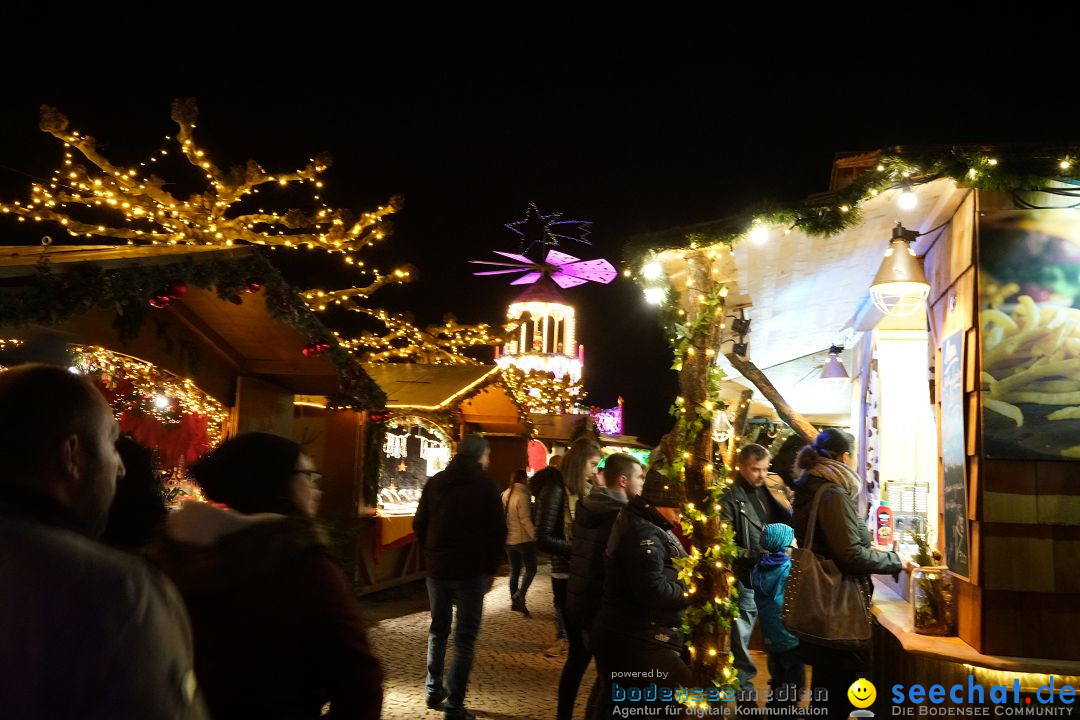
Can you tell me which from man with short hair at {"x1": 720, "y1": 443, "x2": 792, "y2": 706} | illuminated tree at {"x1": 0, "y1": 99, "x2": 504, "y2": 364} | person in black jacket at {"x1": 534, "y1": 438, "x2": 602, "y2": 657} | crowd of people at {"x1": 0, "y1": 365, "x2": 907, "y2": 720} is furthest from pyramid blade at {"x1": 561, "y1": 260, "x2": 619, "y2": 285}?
crowd of people at {"x1": 0, "y1": 365, "x2": 907, "y2": 720}

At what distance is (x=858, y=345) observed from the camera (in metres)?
9.55

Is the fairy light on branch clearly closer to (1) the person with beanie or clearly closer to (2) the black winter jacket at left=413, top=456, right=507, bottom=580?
(2) the black winter jacket at left=413, top=456, right=507, bottom=580

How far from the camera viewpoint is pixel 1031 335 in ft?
15.3

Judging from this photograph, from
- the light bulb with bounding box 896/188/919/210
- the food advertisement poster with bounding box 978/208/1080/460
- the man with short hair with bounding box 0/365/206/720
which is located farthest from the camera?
the light bulb with bounding box 896/188/919/210

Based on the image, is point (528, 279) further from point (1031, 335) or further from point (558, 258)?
point (1031, 335)

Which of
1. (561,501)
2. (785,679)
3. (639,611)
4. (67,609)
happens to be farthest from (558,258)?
(67,609)

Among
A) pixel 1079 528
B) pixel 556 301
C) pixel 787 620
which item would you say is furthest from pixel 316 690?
pixel 556 301

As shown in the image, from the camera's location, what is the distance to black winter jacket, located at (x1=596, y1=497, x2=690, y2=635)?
14.2 ft

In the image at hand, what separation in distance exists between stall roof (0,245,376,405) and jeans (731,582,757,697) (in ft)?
13.5

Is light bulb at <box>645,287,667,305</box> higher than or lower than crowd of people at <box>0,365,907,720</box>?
higher

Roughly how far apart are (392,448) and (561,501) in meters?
5.52

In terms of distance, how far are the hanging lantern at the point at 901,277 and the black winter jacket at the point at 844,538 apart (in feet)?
5.63

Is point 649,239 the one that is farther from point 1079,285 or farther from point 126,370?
point 126,370

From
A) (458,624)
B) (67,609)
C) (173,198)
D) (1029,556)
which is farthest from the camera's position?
(173,198)
